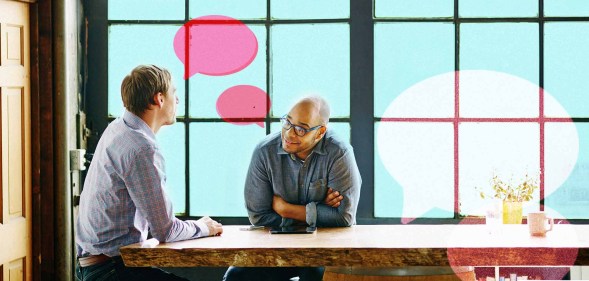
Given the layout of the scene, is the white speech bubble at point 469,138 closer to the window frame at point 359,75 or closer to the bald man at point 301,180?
the window frame at point 359,75

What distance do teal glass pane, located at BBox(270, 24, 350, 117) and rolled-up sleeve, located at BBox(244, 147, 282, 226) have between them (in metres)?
0.83

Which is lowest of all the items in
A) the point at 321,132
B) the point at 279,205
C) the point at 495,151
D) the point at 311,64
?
the point at 279,205

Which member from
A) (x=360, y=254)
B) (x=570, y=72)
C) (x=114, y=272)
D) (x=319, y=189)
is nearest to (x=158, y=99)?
(x=114, y=272)

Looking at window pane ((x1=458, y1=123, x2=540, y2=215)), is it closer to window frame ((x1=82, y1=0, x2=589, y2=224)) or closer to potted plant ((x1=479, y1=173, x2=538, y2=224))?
window frame ((x1=82, y1=0, x2=589, y2=224))

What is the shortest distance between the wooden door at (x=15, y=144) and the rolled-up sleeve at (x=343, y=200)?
146cm

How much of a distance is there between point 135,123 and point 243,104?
143cm

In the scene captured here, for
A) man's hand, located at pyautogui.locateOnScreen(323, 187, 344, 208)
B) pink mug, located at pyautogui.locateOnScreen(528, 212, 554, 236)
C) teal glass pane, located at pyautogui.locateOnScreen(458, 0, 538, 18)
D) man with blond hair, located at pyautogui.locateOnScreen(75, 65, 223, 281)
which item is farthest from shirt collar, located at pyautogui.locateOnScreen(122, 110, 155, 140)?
teal glass pane, located at pyautogui.locateOnScreen(458, 0, 538, 18)

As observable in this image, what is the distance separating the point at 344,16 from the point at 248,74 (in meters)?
0.65

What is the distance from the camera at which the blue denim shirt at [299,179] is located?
368 cm

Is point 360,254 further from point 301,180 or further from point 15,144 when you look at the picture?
point 15,144

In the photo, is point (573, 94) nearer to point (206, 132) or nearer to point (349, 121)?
point (349, 121)

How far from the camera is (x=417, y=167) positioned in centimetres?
452

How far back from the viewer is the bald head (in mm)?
3670

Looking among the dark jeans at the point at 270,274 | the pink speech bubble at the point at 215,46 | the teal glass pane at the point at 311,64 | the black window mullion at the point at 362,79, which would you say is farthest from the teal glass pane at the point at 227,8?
the dark jeans at the point at 270,274
